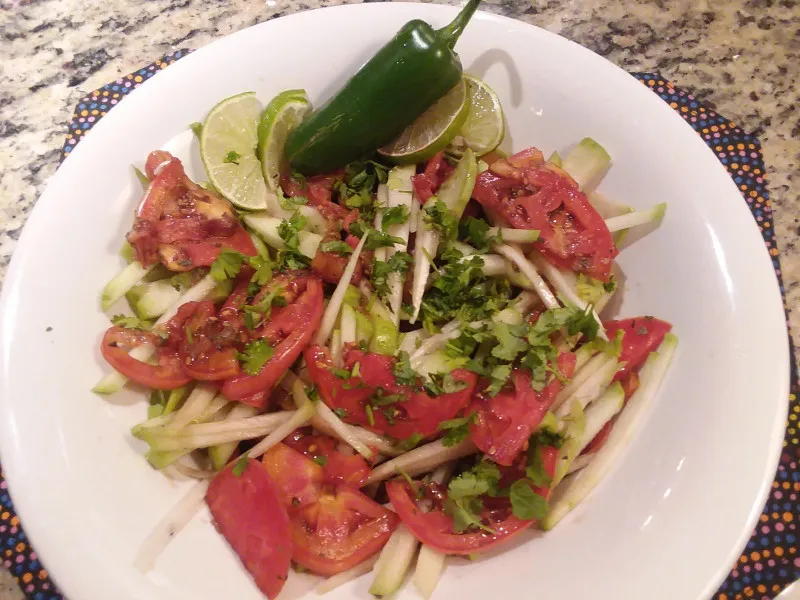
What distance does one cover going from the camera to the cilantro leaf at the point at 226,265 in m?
1.56

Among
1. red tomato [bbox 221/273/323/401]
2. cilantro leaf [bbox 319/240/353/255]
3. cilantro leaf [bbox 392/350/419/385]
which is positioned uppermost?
cilantro leaf [bbox 319/240/353/255]

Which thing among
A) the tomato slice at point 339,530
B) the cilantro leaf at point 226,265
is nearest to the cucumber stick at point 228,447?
the tomato slice at point 339,530

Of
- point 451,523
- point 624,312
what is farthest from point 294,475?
point 624,312

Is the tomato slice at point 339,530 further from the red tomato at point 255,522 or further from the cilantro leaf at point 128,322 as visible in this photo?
the cilantro leaf at point 128,322

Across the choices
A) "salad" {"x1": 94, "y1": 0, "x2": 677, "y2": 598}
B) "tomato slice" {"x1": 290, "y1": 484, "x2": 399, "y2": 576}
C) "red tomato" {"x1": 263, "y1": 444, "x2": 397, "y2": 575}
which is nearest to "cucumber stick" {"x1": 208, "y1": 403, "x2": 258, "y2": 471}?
"salad" {"x1": 94, "y1": 0, "x2": 677, "y2": 598}

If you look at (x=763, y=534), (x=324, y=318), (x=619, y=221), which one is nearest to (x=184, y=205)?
(x=324, y=318)

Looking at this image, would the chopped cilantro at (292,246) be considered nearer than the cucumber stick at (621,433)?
No

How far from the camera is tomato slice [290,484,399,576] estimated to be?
1.42 metres

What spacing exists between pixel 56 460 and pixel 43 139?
157 cm

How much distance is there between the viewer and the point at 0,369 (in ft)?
4.57

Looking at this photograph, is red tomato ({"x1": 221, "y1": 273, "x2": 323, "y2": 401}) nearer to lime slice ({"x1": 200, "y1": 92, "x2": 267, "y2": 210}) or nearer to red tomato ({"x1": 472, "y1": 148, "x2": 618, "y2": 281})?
lime slice ({"x1": 200, "y1": 92, "x2": 267, "y2": 210})

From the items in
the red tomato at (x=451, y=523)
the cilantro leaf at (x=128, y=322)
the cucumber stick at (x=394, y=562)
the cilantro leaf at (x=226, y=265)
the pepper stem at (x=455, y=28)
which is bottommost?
the cucumber stick at (x=394, y=562)

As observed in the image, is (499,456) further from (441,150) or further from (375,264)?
(441,150)

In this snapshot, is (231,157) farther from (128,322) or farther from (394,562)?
(394,562)
